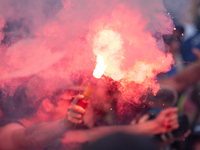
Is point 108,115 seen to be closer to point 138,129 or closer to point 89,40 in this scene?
point 138,129

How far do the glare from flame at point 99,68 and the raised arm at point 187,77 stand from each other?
1.03 ft

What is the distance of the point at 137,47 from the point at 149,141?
0.44 m

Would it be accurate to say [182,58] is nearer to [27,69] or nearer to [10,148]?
[27,69]

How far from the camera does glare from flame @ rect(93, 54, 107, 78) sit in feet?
2.53

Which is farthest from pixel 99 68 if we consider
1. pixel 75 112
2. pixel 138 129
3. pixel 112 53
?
pixel 138 129

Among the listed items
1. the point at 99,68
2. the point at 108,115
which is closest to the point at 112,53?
the point at 99,68

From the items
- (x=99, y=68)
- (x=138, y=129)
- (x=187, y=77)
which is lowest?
(x=138, y=129)

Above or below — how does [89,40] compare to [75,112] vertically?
above

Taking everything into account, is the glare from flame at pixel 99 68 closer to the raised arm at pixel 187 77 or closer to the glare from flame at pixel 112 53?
the glare from flame at pixel 112 53

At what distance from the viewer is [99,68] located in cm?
78

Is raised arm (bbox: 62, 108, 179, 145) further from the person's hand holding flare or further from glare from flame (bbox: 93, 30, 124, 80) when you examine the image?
glare from flame (bbox: 93, 30, 124, 80)

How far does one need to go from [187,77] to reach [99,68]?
16.0 inches

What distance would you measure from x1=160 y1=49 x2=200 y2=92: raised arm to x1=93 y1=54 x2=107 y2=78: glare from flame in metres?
0.31

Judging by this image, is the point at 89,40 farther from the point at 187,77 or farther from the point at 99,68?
the point at 187,77
